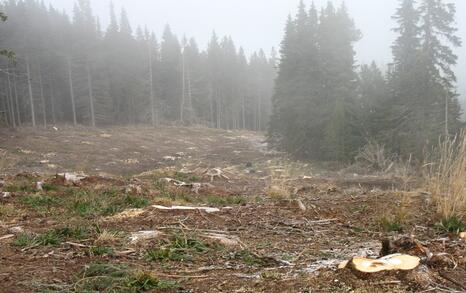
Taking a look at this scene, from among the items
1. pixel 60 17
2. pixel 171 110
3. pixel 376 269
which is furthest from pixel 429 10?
pixel 60 17

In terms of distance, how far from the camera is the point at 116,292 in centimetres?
371

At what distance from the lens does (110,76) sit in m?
53.1

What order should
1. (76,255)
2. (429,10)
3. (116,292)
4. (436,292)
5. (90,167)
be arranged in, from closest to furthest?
(436,292)
(116,292)
(76,255)
(90,167)
(429,10)

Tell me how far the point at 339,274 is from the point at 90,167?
19485mm

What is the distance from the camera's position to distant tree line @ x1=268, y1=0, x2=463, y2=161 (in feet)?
76.3

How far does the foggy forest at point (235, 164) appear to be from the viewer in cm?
430

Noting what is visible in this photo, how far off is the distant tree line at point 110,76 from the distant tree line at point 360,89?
24.5 m

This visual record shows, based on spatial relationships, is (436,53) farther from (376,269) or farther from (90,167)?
(376,269)

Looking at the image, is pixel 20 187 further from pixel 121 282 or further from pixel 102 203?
pixel 121 282

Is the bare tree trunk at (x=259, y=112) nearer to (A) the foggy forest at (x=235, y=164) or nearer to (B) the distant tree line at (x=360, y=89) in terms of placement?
(A) the foggy forest at (x=235, y=164)

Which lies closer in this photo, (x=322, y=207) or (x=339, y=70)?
(x=322, y=207)

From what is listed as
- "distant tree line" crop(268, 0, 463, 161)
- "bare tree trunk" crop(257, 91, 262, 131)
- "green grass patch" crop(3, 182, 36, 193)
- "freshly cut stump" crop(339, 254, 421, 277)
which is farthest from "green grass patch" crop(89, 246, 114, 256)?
"bare tree trunk" crop(257, 91, 262, 131)

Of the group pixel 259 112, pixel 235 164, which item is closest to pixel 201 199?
pixel 235 164

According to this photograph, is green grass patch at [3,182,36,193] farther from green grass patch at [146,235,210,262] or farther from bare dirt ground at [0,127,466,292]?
green grass patch at [146,235,210,262]
